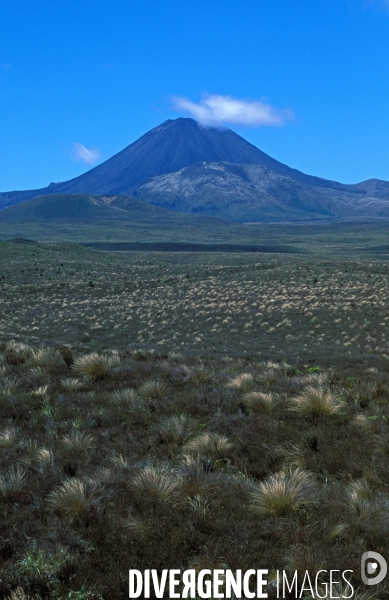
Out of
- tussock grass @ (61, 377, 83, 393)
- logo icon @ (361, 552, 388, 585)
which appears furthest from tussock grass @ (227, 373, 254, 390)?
logo icon @ (361, 552, 388, 585)

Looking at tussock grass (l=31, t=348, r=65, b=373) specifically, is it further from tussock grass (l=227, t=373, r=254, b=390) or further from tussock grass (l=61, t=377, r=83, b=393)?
tussock grass (l=227, t=373, r=254, b=390)

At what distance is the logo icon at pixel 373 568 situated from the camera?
3715mm

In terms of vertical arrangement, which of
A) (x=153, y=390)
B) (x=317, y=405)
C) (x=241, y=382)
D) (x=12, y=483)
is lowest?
(x=241, y=382)

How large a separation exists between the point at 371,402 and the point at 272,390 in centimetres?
201

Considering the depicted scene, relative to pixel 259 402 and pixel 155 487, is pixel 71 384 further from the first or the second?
pixel 155 487

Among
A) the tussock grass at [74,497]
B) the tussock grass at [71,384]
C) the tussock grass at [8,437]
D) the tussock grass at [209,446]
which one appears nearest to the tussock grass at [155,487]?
the tussock grass at [74,497]

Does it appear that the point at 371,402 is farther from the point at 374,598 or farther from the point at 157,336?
the point at 157,336

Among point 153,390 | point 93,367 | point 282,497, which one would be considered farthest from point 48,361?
point 282,497

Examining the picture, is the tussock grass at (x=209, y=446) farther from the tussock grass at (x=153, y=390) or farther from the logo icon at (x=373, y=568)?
the logo icon at (x=373, y=568)

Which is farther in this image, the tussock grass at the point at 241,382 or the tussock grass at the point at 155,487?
the tussock grass at the point at 241,382

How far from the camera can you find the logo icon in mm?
3715

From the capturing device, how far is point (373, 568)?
3854mm

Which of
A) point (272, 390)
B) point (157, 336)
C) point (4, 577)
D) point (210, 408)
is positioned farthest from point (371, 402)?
point (157, 336)

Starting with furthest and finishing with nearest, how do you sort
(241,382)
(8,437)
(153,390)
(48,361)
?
(48,361) < (241,382) < (153,390) < (8,437)
